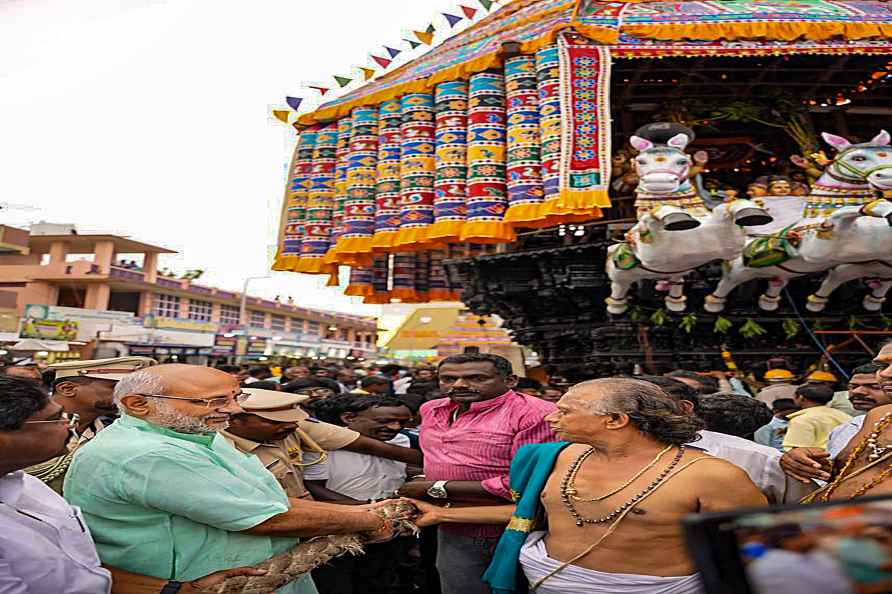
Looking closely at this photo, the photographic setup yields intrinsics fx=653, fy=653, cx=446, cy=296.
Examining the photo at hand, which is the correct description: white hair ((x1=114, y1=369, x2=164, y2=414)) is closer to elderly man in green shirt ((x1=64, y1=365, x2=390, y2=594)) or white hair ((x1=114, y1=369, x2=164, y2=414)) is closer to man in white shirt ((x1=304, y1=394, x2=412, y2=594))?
elderly man in green shirt ((x1=64, y1=365, x2=390, y2=594))

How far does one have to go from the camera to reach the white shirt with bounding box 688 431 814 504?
Result: 2297 millimetres

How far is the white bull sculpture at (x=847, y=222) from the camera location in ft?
21.4

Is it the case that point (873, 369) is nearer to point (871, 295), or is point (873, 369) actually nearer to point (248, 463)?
point (248, 463)

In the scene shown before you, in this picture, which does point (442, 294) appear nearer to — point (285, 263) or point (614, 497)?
point (285, 263)

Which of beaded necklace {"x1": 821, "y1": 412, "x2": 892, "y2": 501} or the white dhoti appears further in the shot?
the white dhoti

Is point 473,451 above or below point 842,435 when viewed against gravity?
below

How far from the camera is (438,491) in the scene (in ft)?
9.34

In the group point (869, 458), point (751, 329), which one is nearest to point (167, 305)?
point (751, 329)

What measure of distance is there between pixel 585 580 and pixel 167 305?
36.8 metres

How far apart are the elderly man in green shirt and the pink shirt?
93 cm

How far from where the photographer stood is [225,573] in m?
1.92

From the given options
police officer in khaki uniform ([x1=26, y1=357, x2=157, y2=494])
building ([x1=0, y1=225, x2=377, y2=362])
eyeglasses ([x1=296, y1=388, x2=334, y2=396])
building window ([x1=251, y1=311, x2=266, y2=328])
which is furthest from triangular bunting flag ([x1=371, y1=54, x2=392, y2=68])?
building window ([x1=251, y1=311, x2=266, y2=328])

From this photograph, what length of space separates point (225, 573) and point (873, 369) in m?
3.65

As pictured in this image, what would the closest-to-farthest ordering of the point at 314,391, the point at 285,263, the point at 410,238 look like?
the point at 314,391 → the point at 410,238 → the point at 285,263
